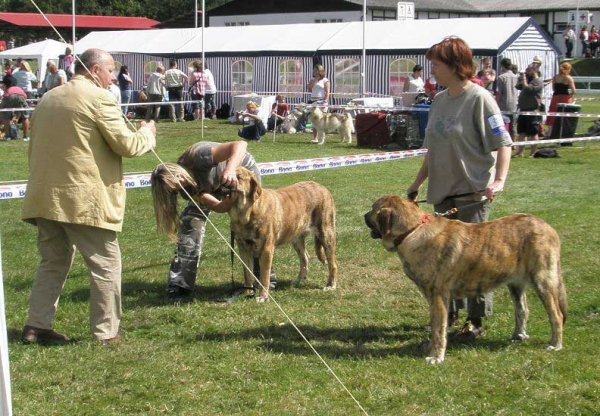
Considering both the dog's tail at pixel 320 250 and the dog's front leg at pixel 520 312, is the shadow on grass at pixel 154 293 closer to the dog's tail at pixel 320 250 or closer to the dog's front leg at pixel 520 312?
the dog's tail at pixel 320 250

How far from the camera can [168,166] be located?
6.08 m

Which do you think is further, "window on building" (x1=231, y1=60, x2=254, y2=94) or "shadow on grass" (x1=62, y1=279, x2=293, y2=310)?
"window on building" (x1=231, y1=60, x2=254, y2=94)

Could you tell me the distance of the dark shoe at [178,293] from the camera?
6.83 m

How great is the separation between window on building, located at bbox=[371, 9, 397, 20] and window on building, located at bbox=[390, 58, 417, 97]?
79.8 feet

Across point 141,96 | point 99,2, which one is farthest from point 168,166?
point 99,2

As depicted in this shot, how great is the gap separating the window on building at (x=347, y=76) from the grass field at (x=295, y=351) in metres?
17.1

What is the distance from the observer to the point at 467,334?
561 cm

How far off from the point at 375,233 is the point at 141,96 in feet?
77.4

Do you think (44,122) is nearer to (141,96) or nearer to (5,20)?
(141,96)

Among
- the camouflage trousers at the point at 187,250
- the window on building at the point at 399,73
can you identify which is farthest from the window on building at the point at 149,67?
the camouflage trousers at the point at 187,250

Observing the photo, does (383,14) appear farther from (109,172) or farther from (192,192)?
(109,172)

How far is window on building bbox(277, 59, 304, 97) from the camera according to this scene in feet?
87.1

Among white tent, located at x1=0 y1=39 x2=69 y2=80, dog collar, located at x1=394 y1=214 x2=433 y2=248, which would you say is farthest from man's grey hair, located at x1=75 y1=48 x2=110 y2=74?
white tent, located at x1=0 y1=39 x2=69 y2=80

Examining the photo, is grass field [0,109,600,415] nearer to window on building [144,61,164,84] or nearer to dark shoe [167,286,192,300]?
→ dark shoe [167,286,192,300]
